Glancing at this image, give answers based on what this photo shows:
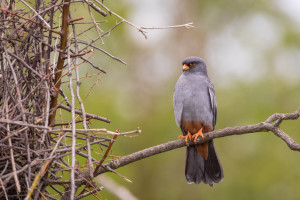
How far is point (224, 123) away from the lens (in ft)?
36.6

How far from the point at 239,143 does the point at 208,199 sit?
1.35 m

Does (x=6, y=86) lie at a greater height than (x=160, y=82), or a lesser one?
greater

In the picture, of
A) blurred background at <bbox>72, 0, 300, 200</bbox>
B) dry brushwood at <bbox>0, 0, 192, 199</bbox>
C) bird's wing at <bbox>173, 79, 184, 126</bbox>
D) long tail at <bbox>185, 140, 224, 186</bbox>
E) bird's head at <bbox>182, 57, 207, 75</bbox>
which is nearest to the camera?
dry brushwood at <bbox>0, 0, 192, 199</bbox>

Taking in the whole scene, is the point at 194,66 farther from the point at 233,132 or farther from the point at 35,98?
the point at 35,98

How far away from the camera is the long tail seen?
4676mm

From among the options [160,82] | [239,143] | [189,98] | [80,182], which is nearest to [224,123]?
[239,143]

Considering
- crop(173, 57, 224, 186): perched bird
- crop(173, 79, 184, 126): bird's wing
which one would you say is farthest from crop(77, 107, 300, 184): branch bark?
crop(173, 79, 184, 126): bird's wing

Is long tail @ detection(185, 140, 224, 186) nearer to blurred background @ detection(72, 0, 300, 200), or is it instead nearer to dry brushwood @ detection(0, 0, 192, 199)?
dry brushwood @ detection(0, 0, 192, 199)

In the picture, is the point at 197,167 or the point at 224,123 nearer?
the point at 197,167

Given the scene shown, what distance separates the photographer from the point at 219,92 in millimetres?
11383

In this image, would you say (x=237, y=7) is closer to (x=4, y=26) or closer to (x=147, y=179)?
(x=147, y=179)

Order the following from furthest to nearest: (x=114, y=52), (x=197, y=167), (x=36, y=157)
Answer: (x=114, y=52)
(x=197, y=167)
(x=36, y=157)

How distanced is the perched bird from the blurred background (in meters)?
5.35

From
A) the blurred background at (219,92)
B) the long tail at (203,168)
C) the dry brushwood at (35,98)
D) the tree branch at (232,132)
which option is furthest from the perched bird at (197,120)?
the blurred background at (219,92)
